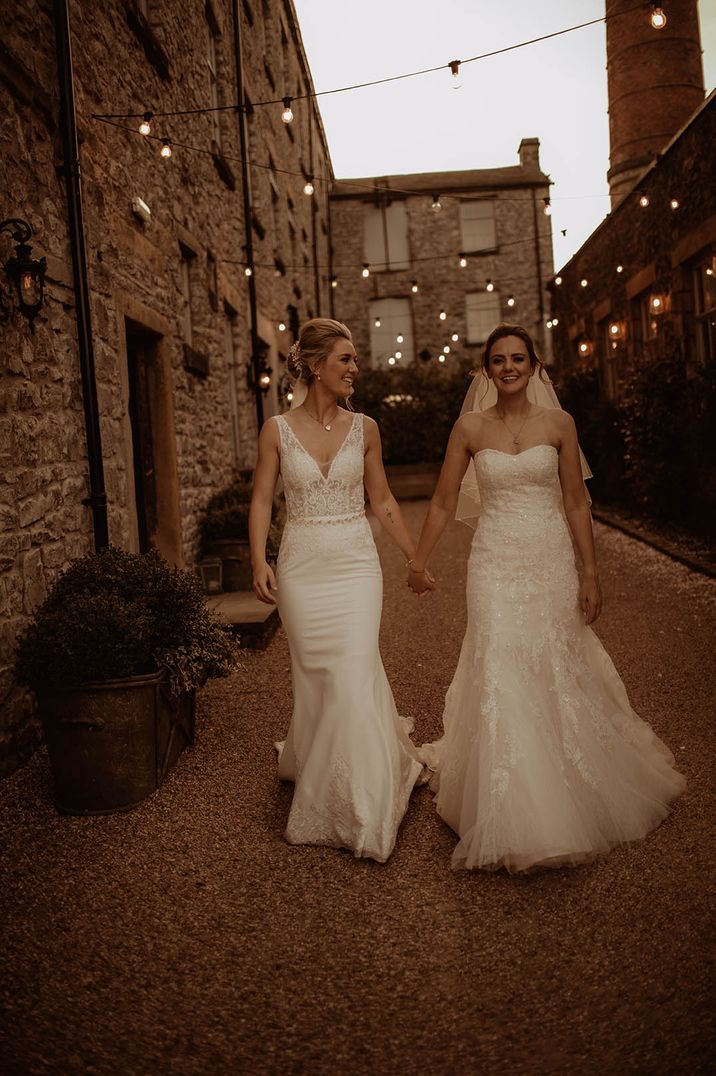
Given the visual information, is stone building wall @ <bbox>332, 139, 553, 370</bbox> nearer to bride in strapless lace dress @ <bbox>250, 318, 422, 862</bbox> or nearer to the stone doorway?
the stone doorway

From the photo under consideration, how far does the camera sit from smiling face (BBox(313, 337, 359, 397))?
12.0 feet

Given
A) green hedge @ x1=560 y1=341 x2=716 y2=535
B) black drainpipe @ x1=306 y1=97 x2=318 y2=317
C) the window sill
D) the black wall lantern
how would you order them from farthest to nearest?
black drainpipe @ x1=306 y1=97 x2=318 y2=317 → green hedge @ x1=560 y1=341 x2=716 y2=535 → the window sill → the black wall lantern

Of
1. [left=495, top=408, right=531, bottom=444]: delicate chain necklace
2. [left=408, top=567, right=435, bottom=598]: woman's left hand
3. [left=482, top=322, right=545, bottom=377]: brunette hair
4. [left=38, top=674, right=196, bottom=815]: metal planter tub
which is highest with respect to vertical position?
[left=482, top=322, right=545, bottom=377]: brunette hair

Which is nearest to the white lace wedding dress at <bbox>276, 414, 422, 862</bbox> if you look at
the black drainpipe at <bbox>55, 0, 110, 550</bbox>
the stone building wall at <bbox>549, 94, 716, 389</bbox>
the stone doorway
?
the black drainpipe at <bbox>55, 0, 110, 550</bbox>

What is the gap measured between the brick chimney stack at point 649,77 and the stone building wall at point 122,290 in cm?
837

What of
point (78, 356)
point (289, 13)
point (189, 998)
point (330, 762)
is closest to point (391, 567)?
point (78, 356)

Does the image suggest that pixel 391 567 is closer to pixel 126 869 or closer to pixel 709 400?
pixel 709 400

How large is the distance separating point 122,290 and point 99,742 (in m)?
3.79

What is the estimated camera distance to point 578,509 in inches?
145

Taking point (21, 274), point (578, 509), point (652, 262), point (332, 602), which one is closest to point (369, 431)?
point (332, 602)

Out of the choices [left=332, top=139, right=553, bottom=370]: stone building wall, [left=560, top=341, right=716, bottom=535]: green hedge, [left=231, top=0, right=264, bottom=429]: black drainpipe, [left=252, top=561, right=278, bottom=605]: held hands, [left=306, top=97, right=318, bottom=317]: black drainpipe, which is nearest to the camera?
[left=252, top=561, right=278, bottom=605]: held hands

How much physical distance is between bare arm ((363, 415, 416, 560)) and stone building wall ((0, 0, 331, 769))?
1.88 meters

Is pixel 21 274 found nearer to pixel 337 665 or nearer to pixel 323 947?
pixel 337 665

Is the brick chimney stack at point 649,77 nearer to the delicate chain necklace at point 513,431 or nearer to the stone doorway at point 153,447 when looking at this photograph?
the stone doorway at point 153,447
